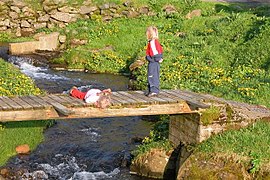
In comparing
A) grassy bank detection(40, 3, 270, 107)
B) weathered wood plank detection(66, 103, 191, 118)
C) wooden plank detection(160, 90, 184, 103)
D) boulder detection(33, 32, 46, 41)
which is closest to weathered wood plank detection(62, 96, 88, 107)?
weathered wood plank detection(66, 103, 191, 118)

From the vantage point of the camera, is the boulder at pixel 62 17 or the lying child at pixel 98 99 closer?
the lying child at pixel 98 99

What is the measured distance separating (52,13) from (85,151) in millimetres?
20401

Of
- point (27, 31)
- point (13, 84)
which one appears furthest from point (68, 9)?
point (13, 84)

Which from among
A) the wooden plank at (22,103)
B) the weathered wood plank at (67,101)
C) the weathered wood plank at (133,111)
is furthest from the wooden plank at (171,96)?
the wooden plank at (22,103)

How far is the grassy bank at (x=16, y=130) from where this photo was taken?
15.8 metres

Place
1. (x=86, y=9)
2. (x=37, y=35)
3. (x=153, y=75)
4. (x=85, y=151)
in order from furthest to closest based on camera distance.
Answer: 1. (x=86, y=9)
2. (x=37, y=35)
3. (x=85, y=151)
4. (x=153, y=75)

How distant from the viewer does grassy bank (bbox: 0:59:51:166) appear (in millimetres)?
15812

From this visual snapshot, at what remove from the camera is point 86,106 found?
1338 centimetres

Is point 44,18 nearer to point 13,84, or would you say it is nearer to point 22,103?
point 13,84

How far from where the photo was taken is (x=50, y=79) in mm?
25688

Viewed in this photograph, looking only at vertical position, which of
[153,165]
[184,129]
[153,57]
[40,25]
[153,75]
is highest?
[153,57]

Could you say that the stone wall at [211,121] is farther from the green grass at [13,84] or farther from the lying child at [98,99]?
the green grass at [13,84]

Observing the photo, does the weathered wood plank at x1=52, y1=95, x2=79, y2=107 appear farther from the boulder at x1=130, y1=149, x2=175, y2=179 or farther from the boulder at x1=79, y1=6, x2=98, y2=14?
the boulder at x1=79, y1=6, x2=98, y2=14

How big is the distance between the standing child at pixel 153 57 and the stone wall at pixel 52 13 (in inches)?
A: 826
